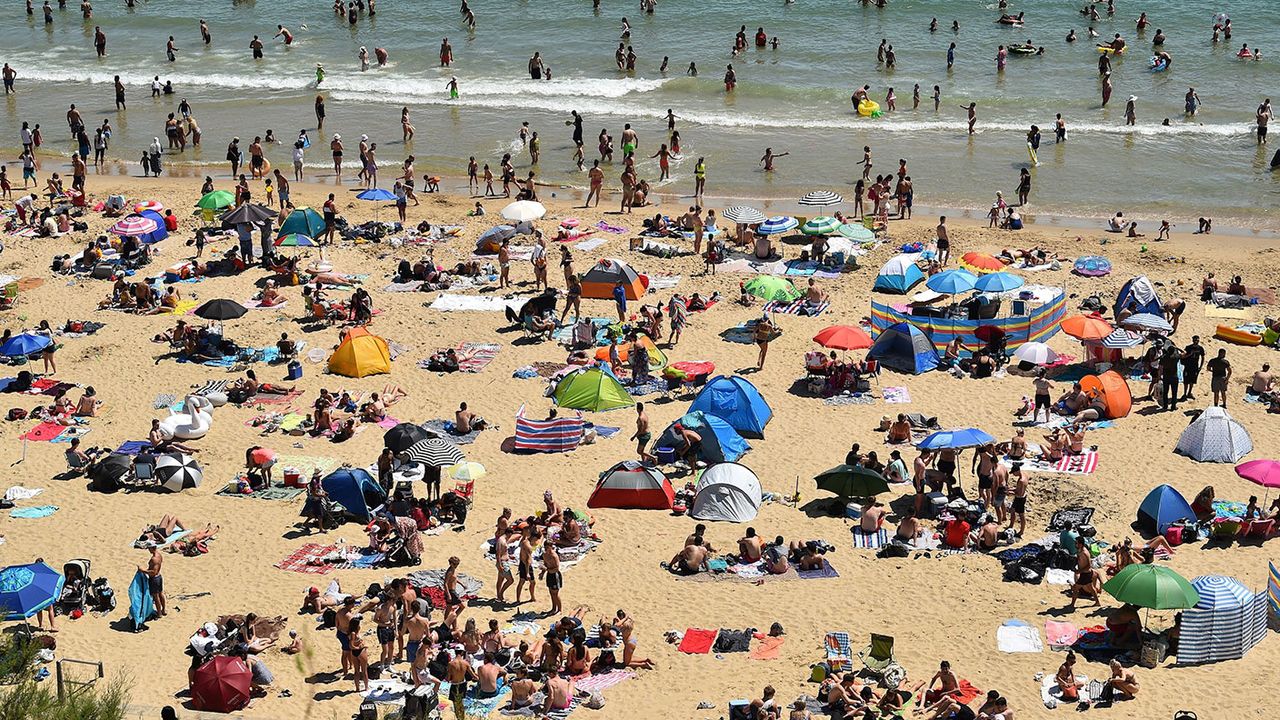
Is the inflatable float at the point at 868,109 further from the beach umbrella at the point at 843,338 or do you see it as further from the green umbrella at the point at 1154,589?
the green umbrella at the point at 1154,589

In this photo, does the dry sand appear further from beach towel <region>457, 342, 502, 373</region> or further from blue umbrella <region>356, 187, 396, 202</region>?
blue umbrella <region>356, 187, 396, 202</region>

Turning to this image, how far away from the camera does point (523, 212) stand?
101ft

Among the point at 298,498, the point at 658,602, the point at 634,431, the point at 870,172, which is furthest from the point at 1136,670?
the point at 870,172

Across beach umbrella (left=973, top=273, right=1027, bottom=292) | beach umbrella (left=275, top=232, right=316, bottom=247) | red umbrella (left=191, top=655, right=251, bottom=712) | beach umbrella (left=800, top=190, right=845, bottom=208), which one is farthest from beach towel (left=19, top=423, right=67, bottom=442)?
beach umbrella (left=800, top=190, right=845, bottom=208)

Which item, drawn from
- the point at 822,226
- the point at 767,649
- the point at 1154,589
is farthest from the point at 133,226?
the point at 1154,589

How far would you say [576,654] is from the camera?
16.7 metres

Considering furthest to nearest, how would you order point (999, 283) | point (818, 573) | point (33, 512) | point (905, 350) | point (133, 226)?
point (133, 226)
point (999, 283)
point (905, 350)
point (33, 512)
point (818, 573)

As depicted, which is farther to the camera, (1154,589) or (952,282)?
(952,282)

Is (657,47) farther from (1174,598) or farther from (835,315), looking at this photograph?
(1174,598)

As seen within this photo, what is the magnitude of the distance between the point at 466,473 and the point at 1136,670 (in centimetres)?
949

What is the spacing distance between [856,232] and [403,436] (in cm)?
1224

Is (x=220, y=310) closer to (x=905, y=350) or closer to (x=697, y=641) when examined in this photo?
(x=905, y=350)

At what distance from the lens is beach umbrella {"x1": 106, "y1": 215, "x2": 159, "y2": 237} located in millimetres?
30031

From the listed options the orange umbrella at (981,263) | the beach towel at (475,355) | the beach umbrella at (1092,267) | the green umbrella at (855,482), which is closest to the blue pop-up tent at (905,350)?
the orange umbrella at (981,263)
